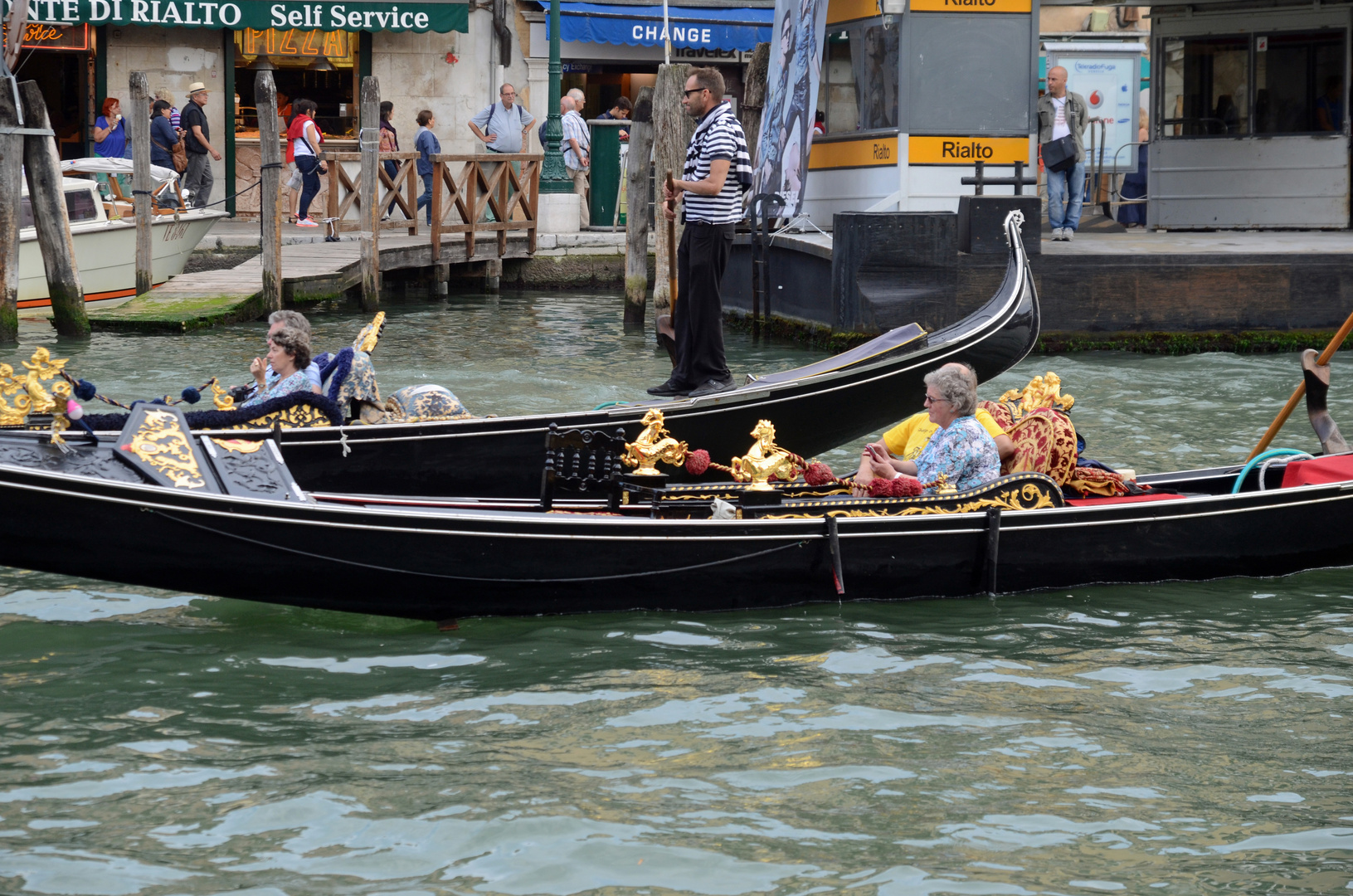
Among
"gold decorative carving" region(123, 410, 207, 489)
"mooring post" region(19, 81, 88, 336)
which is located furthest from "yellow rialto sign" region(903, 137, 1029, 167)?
"gold decorative carving" region(123, 410, 207, 489)

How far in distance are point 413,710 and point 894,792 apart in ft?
3.96

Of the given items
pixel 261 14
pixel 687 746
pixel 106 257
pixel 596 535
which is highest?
pixel 261 14

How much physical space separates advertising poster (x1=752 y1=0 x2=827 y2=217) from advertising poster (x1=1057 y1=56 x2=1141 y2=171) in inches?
192

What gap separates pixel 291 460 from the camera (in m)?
5.69

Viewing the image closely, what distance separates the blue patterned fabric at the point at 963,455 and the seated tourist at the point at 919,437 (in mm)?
67

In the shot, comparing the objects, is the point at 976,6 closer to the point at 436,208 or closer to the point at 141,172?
the point at 436,208

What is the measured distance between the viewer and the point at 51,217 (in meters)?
10.3

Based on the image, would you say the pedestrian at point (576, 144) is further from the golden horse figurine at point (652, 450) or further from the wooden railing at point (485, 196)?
the golden horse figurine at point (652, 450)

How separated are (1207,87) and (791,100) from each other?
11.0 feet

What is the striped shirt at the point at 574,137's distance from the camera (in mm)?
15430

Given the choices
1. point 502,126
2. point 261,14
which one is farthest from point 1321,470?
point 261,14

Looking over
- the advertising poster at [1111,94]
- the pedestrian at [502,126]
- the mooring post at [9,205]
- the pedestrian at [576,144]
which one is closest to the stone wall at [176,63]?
the pedestrian at [502,126]

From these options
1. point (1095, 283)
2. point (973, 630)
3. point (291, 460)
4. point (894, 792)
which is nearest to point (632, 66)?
point (1095, 283)

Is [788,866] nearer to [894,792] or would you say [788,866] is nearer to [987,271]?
[894,792]
